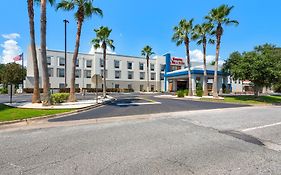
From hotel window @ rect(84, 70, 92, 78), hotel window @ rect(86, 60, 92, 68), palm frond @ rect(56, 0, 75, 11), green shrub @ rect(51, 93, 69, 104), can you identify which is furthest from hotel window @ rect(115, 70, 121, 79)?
green shrub @ rect(51, 93, 69, 104)

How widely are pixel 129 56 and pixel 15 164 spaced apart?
185 feet

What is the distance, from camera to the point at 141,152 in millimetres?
4957

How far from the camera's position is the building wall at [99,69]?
48816mm

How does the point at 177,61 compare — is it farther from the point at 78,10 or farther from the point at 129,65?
the point at 78,10

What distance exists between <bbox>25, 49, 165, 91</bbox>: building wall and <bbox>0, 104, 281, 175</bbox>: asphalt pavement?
4601cm

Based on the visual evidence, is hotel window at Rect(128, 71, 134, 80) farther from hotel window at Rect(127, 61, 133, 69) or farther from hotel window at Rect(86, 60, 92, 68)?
hotel window at Rect(86, 60, 92, 68)

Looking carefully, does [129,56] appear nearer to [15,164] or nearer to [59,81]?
[59,81]

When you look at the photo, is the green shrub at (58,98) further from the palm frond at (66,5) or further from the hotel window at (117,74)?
the hotel window at (117,74)

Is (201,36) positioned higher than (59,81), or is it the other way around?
(201,36)

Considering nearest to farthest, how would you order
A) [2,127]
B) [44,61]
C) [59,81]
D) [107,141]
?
[107,141] → [2,127] → [44,61] → [59,81]

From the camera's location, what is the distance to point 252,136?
6.76 metres

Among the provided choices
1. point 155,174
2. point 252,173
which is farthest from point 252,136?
point 155,174

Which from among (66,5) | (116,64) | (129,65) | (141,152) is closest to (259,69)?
(66,5)

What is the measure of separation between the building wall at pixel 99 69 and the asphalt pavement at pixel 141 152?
4601 cm
